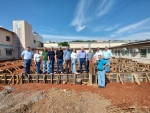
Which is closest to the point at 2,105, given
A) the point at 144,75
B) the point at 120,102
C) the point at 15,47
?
the point at 120,102

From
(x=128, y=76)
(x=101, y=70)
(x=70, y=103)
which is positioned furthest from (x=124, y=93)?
(x=70, y=103)

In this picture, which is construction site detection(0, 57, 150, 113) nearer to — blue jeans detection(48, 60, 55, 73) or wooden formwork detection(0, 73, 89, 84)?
wooden formwork detection(0, 73, 89, 84)

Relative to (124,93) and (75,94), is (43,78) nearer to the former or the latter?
(75,94)

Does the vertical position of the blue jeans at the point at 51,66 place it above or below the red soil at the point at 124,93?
above

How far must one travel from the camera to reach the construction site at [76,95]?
3.04 metres

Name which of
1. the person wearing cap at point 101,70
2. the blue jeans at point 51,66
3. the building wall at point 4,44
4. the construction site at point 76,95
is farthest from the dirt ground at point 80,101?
the building wall at point 4,44

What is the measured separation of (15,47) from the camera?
2058 cm

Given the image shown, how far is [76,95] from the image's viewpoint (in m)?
3.93

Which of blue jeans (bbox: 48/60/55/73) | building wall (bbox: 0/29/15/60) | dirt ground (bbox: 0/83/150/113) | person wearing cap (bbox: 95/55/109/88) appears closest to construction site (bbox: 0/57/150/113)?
dirt ground (bbox: 0/83/150/113)

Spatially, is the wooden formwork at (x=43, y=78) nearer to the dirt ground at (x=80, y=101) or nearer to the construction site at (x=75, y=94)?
the construction site at (x=75, y=94)

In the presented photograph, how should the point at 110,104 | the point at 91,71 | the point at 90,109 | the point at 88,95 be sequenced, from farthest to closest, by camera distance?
the point at 91,71 < the point at 88,95 < the point at 110,104 < the point at 90,109

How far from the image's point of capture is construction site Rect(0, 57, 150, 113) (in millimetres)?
3045

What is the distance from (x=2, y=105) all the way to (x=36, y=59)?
9.80ft

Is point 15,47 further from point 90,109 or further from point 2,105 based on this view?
point 90,109
